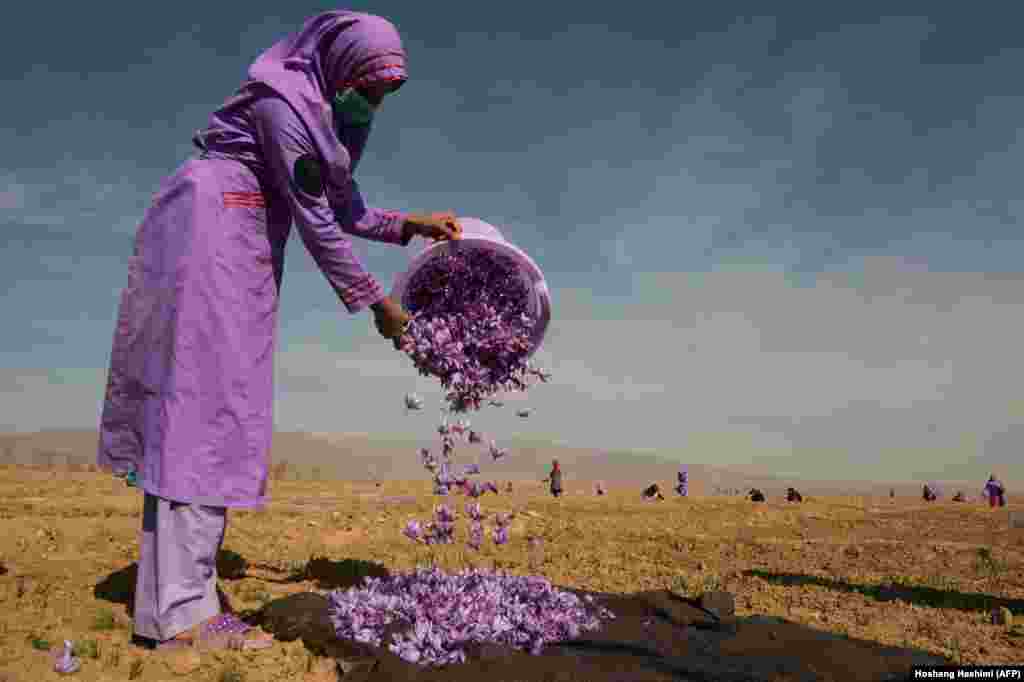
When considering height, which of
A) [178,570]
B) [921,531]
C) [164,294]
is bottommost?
[921,531]

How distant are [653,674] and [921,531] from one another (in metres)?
14.3

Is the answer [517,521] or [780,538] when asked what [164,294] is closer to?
[517,521]

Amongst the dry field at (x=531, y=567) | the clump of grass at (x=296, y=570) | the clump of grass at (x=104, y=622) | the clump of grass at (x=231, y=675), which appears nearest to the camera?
the clump of grass at (x=231, y=675)

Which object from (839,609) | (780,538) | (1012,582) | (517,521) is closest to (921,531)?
(780,538)

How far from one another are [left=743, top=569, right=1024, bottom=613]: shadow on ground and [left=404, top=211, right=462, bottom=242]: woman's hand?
5.86 meters

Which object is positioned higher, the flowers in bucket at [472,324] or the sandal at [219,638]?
the flowers in bucket at [472,324]

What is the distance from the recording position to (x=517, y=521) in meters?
12.6

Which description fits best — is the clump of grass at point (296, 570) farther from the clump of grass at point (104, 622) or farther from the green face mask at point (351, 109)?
the green face mask at point (351, 109)

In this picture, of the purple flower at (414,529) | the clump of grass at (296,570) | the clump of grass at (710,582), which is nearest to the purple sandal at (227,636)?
the purple flower at (414,529)

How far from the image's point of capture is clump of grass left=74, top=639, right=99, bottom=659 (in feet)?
13.7

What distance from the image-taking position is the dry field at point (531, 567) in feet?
14.9

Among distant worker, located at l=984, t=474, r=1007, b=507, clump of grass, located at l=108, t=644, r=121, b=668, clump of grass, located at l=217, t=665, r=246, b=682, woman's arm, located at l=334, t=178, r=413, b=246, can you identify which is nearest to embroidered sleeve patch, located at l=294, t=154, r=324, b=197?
woman's arm, located at l=334, t=178, r=413, b=246

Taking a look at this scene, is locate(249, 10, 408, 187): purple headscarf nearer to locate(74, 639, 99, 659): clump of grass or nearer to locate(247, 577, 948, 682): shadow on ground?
locate(247, 577, 948, 682): shadow on ground

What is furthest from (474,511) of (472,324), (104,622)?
(104,622)
